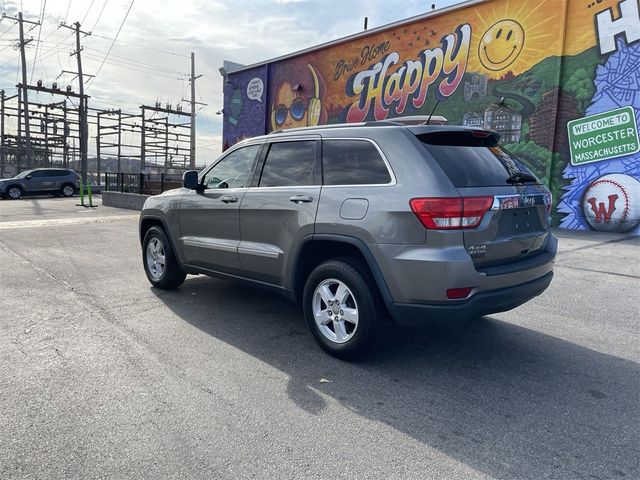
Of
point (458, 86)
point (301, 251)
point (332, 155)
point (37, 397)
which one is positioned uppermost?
point (458, 86)

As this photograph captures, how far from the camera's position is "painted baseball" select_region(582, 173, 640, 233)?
1162cm

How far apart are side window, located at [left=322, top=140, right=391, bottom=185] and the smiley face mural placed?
11437 millimetres

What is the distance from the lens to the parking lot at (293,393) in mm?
2502

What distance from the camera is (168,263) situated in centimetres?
568

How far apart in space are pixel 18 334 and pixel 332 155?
329 cm

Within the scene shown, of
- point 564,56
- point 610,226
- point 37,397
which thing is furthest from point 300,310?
point 564,56

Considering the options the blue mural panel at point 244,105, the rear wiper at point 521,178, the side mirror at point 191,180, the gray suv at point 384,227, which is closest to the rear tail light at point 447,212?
the gray suv at point 384,227

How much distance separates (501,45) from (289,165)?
37.8ft

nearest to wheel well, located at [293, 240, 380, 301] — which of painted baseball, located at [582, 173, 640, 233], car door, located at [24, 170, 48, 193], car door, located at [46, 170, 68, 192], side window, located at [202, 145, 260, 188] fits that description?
side window, located at [202, 145, 260, 188]

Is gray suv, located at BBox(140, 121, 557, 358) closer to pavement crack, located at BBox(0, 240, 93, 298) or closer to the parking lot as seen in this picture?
the parking lot

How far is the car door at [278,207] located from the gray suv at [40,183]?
2521 centimetres

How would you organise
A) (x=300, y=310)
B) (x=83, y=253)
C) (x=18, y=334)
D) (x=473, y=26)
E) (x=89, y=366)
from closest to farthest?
1. (x=89, y=366)
2. (x=18, y=334)
3. (x=300, y=310)
4. (x=83, y=253)
5. (x=473, y=26)

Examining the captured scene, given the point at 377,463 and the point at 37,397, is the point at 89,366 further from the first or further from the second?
the point at 377,463

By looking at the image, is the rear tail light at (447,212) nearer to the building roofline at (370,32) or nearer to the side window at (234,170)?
the side window at (234,170)
